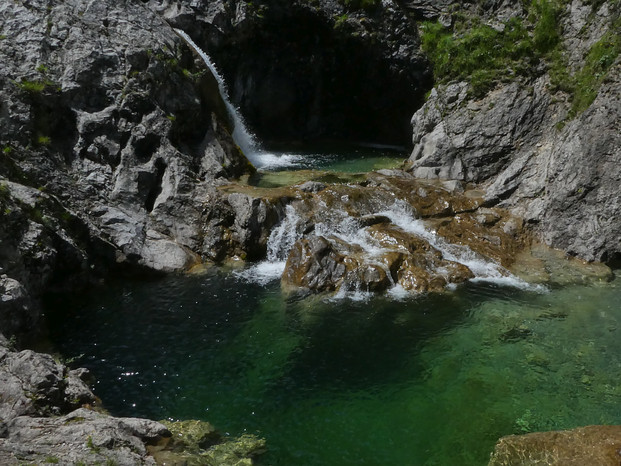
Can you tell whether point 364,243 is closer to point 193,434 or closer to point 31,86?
point 193,434

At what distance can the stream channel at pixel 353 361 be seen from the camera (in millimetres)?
10219

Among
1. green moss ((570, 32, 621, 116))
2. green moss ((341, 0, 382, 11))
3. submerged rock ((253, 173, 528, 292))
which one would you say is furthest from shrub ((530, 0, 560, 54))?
green moss ((341, 0, 382, 11))


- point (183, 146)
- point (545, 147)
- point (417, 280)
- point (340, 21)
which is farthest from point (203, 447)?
point (340, 21)

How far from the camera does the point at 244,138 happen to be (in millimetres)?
29297

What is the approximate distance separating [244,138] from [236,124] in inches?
52.0

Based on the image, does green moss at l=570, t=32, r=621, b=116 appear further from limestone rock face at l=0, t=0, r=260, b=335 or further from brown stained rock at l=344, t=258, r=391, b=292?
limestone rock face at l=0, t=0, r=260, b=335

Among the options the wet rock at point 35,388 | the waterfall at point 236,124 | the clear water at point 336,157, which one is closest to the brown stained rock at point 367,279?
the wet rock at point 35,388

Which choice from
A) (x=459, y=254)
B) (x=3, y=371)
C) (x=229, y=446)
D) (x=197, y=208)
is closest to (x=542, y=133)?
(x=459, y=254)

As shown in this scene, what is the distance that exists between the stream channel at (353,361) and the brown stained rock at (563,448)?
46 cm

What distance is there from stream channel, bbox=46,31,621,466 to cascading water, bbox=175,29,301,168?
1241cm

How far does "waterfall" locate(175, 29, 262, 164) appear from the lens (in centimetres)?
2737

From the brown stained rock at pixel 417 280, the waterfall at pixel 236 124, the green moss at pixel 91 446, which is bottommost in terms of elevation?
the green moss at pixel 91 446

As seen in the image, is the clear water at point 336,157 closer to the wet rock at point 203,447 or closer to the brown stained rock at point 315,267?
the brown stained rock at point 315,267

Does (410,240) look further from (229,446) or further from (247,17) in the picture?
(247,17)
